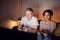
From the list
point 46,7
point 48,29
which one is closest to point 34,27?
point 48,29

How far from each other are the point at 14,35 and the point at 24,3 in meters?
1.41

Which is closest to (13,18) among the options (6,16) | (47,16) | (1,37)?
(6,16)

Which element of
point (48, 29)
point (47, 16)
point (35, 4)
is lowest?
point (48, 29)

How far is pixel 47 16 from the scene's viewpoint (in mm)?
1254

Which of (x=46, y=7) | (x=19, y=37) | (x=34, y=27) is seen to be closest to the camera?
(x=19, y=37)

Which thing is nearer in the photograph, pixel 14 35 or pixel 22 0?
pixel 14 35

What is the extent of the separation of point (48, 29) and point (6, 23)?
82cm

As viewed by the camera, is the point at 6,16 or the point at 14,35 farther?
the point at 6,16

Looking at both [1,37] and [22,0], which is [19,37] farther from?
[22,0]

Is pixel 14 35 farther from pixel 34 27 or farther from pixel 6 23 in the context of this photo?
A: pixel 6 23

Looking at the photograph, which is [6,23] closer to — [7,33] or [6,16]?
[6,16]

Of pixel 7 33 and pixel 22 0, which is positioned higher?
pixel 22 0

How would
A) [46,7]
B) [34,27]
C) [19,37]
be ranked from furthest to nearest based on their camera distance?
[46,7]
[34,27]
[19,37]

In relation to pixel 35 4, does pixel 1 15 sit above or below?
below
